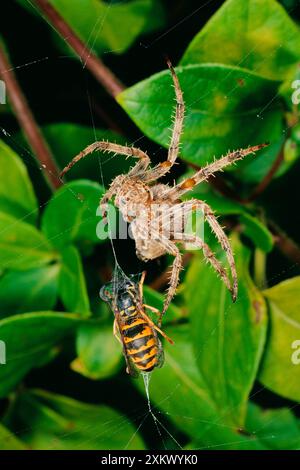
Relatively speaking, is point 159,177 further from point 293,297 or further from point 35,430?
point 35,430

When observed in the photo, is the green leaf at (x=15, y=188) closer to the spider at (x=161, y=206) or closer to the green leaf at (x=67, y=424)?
the spider at (x=161, y=206)

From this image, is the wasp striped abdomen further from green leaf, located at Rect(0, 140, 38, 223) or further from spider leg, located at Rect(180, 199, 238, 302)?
green leaf, located at Rect(0, 140, 38, 223)

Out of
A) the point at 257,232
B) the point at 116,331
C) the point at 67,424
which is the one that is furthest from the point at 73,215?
the point at 67,424

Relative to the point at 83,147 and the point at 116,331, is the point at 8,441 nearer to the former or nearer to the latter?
the point at 116,331

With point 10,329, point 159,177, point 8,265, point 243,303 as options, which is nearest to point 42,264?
point 8,265

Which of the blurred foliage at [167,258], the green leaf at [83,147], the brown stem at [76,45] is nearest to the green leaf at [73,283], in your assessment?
the blurred foliage at [167,258]
